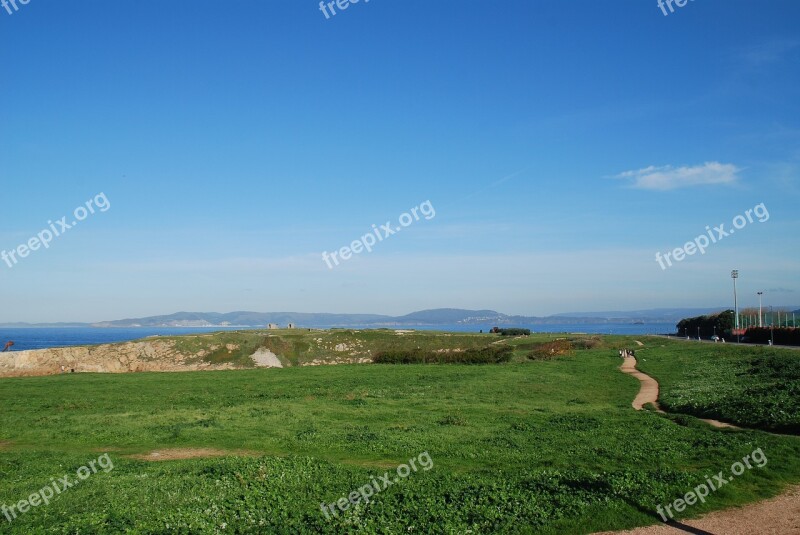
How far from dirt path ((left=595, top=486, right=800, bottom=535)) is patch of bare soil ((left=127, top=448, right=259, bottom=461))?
14.2m

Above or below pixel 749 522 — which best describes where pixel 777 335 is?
above

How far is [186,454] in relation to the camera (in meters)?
22.8

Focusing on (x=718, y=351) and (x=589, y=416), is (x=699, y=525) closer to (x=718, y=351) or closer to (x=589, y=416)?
(x=589, y=416)

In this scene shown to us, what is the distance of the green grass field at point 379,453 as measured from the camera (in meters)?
14.5

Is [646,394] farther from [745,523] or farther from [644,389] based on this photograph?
[745,523]

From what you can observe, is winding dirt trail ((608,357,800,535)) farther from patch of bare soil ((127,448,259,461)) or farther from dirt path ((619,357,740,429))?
patch of bare soil ((127,448,259,461))

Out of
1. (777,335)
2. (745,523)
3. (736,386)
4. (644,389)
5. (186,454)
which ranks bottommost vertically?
(644,389)

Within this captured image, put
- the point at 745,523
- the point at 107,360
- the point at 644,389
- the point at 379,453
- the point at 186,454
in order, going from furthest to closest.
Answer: the point at 107,360 < the point at 644,389 < the point at 186,454 < the point at 379,453 < the point at 745,523

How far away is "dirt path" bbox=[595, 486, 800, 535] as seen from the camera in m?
13.8

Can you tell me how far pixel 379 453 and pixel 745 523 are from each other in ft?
39.5

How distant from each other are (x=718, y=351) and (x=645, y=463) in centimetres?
5133

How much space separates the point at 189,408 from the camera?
34.2m

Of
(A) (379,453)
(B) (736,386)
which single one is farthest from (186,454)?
(B) (736,386)

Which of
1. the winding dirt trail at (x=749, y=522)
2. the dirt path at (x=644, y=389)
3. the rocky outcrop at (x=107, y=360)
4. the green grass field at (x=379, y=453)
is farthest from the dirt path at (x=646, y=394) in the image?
the rocky outcrop at (x=107, y=360)
